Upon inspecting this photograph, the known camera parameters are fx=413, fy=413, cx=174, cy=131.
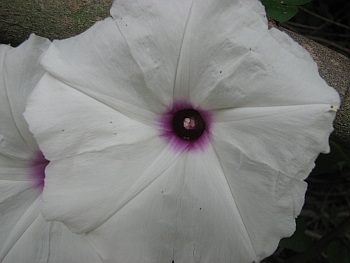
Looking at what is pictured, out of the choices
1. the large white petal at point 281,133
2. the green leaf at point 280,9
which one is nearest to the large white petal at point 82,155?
the large white petal at point 281,133

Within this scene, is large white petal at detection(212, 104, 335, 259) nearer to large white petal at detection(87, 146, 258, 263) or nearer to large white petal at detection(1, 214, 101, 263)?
large white petal at detection(87, 146, 258, 263)

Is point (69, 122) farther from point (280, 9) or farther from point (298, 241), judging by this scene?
point (298, 241)

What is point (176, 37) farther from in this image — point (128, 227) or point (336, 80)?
point (336, 80)

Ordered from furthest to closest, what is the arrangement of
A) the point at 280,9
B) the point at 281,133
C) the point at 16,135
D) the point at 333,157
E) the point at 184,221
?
the point at 333,157, the point at 280,9, the point at 16,135, the point at 184,221, the point at 281,133

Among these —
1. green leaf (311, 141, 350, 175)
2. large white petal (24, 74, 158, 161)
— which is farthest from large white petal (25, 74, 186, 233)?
green leaf (311, 141, 350, 175)

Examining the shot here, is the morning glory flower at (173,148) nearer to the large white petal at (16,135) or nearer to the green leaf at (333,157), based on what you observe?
the large white petal at (16,135)

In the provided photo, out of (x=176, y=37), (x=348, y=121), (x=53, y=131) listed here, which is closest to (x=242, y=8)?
(x=176, y=37)

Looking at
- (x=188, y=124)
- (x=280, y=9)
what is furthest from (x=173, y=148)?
(x=280, y=9)
